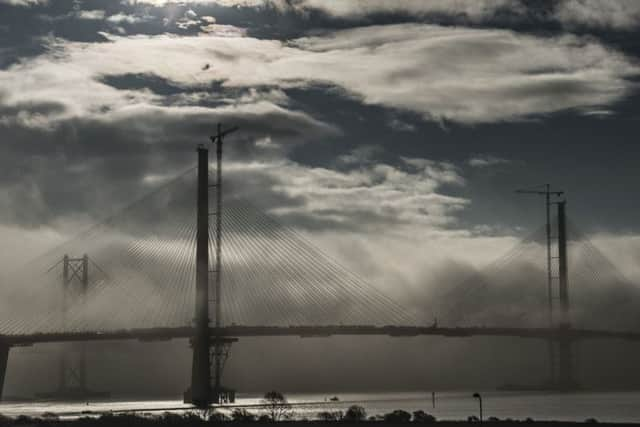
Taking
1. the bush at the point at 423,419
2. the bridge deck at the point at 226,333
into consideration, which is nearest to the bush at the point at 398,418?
the bush at the point at 423,419

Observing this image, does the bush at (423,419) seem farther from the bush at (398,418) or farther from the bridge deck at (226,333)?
the bridge deck at (226,333)

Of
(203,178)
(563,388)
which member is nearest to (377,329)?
(203,178)

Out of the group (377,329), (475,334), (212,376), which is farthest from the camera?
(475,334)

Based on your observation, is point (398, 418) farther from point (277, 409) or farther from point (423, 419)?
point (277, 409)

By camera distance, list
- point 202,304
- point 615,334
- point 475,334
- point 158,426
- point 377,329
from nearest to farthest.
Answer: point 158,426, point 202,304, point 377,329, point 475,334, point 615,334

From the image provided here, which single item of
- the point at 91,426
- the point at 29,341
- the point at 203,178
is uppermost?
the point at 203,178

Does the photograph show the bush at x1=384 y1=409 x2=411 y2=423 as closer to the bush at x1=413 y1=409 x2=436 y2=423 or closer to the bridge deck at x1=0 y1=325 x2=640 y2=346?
the bush at x1=413 y1=409 x2=436 y2=423

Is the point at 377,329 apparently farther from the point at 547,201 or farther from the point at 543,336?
the point at 547,201

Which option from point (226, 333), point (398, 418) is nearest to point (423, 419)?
point (398, 418)

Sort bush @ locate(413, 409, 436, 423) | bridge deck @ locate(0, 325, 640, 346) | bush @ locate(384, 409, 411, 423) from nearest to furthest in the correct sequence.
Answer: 1. bush @ locate(413, 409, 436, 423)
2. bush @ locate(384, 409, 411, 423)
3. bridge deck @ locate(0, 325, 640, 346)

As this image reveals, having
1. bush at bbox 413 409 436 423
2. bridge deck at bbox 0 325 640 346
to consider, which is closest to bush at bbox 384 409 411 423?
bush at bbox 413 409 436 423

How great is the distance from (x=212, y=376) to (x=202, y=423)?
3343 centimetres

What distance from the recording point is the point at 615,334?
15638cm

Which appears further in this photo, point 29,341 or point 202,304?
point 29,341
